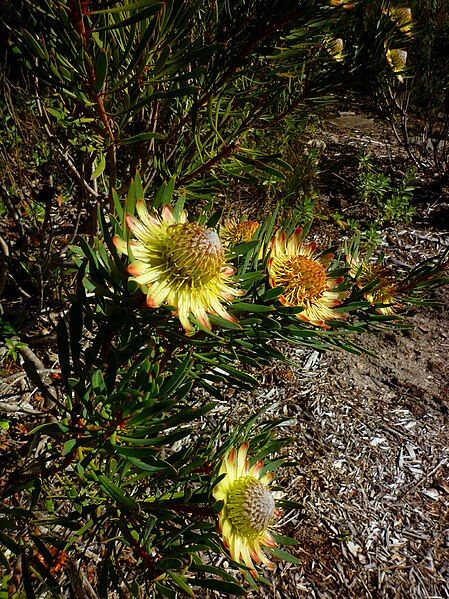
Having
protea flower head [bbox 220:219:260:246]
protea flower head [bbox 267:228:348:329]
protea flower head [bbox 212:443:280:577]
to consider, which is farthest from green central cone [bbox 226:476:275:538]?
protea flower head [bbox 220:219:260:246]

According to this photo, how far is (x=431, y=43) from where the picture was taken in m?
3.83

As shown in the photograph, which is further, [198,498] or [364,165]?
[364,165]

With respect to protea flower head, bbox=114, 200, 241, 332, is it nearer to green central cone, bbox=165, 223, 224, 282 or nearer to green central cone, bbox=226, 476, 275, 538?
green central cone, bbox=165, 223, 224, 282

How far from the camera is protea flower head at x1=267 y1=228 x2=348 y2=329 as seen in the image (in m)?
1.05

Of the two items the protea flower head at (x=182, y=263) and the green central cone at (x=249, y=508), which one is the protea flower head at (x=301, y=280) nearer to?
the protea flower head at (x=182, y=263)

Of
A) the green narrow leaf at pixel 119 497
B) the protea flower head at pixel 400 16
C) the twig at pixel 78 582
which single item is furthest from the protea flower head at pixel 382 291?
the twig at pixel 78 582

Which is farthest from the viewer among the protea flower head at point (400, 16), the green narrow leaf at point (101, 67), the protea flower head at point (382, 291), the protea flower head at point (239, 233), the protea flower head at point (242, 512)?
the protea flower head at point (400, 16)

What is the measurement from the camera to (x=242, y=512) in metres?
1.01

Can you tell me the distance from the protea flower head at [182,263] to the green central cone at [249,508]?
1.32 ft

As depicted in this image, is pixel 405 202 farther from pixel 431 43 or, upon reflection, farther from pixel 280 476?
pixel 280 476

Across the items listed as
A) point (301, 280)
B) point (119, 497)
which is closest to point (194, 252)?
point (301, 280)

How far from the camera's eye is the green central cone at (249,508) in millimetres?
1008

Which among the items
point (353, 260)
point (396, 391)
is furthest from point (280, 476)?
point (353, 260)

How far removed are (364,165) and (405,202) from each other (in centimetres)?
50
